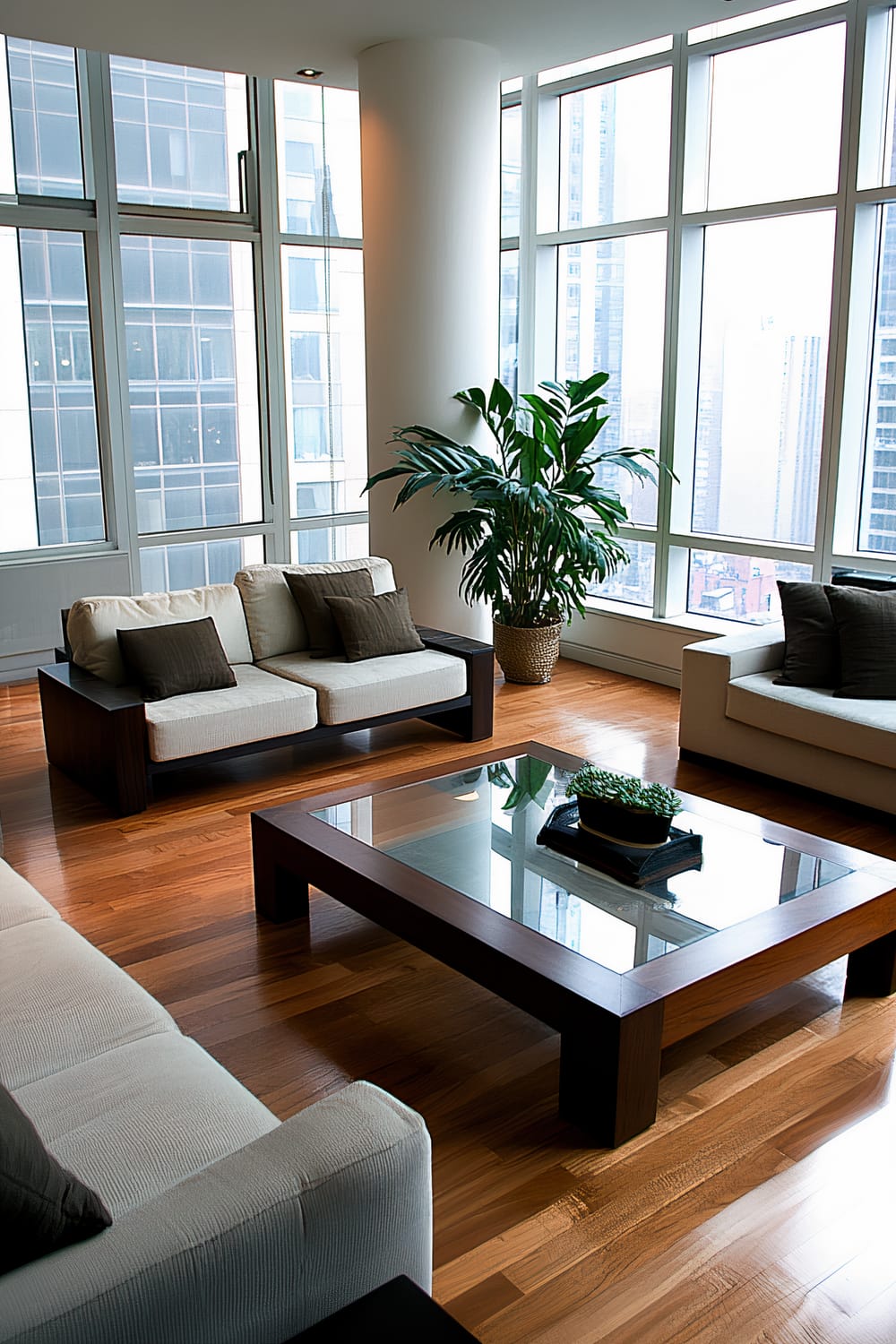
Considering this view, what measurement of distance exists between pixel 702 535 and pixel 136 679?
3050 millimetres

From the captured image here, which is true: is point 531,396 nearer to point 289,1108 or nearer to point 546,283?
point 546,283

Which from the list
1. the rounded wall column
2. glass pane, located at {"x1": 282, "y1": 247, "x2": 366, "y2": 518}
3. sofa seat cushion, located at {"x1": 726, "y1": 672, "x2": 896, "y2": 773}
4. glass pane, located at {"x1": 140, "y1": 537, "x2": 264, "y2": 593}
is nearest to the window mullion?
glass pane, located at {"x1": 140, "y1": 537, "x2": 264, "y2": 593}

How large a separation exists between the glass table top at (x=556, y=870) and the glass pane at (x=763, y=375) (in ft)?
8.61

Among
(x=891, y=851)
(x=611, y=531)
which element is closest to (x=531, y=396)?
(x=611, y=531)

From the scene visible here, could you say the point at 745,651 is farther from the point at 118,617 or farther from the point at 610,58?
the point at 610,58

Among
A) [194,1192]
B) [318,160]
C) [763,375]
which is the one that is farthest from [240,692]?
[318,160]

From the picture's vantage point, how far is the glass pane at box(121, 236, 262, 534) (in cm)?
654

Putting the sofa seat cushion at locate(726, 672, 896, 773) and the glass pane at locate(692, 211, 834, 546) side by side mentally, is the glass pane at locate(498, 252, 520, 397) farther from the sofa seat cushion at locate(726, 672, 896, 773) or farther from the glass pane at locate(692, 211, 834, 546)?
the sofa seat cushion at locate(726, 672, 896, 773)

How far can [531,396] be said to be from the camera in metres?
5.80

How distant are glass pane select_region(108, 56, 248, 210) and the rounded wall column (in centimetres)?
136

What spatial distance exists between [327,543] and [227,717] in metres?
3.26

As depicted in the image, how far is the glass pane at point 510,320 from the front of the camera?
6.95 m

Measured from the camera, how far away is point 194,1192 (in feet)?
4.95

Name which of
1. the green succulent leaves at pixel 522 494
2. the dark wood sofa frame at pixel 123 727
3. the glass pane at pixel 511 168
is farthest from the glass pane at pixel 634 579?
the glass pane at pixel 511 168
